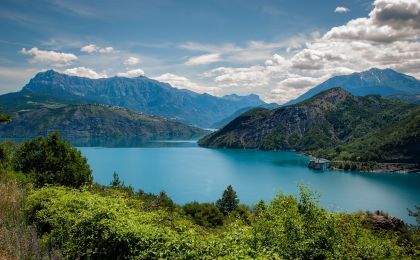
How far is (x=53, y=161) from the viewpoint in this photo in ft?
179

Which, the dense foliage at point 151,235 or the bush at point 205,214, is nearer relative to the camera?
the dense foliage at point 151,235

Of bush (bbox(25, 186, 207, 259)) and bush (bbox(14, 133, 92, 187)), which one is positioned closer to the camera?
bush (bbox(25, 186, 207, 259))

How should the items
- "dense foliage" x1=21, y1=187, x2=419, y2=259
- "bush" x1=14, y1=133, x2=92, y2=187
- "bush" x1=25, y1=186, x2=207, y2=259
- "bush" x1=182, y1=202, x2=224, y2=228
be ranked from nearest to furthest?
1. "dense foliage" x1=21, y1=187, x2=419, y2=259
2. "bush" x1=25, y1=186, x2=207, y2=259
3. "bush" x1=14, y1=133, x2=92, y2=187
4. "bush" x1=182, y1=202, x2=224, y2=228

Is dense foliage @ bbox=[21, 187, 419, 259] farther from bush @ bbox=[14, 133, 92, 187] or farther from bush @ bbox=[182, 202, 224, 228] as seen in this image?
bush @ bbox=[182, 202, 224, 228]

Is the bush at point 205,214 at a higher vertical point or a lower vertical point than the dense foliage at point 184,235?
lower

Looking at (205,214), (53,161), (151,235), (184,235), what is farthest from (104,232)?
(205,214)

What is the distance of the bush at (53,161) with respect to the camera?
5291cm

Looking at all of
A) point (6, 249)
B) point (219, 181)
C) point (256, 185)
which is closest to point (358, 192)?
point (256, 185)

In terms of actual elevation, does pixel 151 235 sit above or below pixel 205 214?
above

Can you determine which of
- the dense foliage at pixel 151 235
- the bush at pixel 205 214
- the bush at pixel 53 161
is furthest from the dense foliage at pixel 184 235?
the bush at pixel 205 214

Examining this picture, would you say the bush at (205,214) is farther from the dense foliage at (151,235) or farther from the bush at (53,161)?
the dense foliage at (151,235)

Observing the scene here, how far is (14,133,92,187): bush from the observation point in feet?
174

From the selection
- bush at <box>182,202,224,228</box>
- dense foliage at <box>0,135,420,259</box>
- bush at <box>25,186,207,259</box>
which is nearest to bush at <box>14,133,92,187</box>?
bush at <box>182,202,224,228</box>

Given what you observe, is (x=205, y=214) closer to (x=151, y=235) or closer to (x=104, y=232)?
(x=104, y=232)
